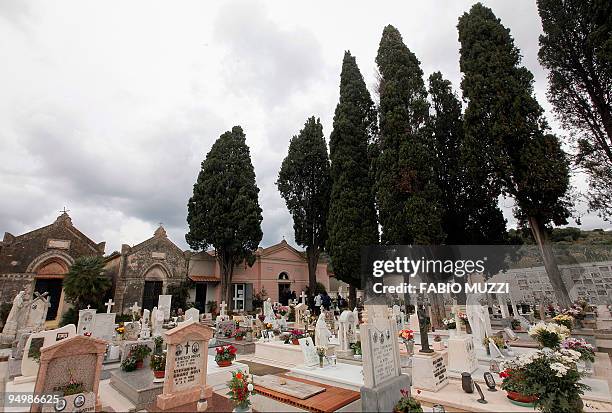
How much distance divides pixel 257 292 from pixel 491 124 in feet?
72.1

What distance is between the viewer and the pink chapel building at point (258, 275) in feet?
83.8

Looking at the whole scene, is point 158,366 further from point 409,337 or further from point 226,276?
point 226,276

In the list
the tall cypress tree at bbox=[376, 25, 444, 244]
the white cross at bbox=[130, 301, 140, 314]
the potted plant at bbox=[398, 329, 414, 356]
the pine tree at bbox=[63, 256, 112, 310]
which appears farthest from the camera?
the white cross at bbox=[130, 301, 140, 314]

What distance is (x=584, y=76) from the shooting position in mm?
14477

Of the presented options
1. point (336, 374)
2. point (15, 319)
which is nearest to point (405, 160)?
point (336, 374)

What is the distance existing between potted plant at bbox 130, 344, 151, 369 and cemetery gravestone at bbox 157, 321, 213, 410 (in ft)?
10.0

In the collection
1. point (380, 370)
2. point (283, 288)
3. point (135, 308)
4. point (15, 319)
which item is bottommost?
point (380, 370)

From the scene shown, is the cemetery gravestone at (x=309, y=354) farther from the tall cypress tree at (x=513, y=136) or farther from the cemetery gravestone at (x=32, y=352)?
the tall cypress tree at (x=513, y=136)

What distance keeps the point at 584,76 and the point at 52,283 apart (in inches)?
1329

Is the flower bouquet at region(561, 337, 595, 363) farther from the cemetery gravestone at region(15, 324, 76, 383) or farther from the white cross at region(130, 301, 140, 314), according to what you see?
the white cross at region(130, 301, 140, 314)

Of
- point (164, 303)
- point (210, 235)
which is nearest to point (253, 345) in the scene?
point (164, 303)

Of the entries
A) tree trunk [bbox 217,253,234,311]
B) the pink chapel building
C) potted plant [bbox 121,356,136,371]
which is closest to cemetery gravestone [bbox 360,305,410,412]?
potted plant [bbox 121,356,136,371]

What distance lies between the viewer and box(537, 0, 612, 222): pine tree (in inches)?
532

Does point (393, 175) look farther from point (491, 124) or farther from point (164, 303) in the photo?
point (164, 303)
